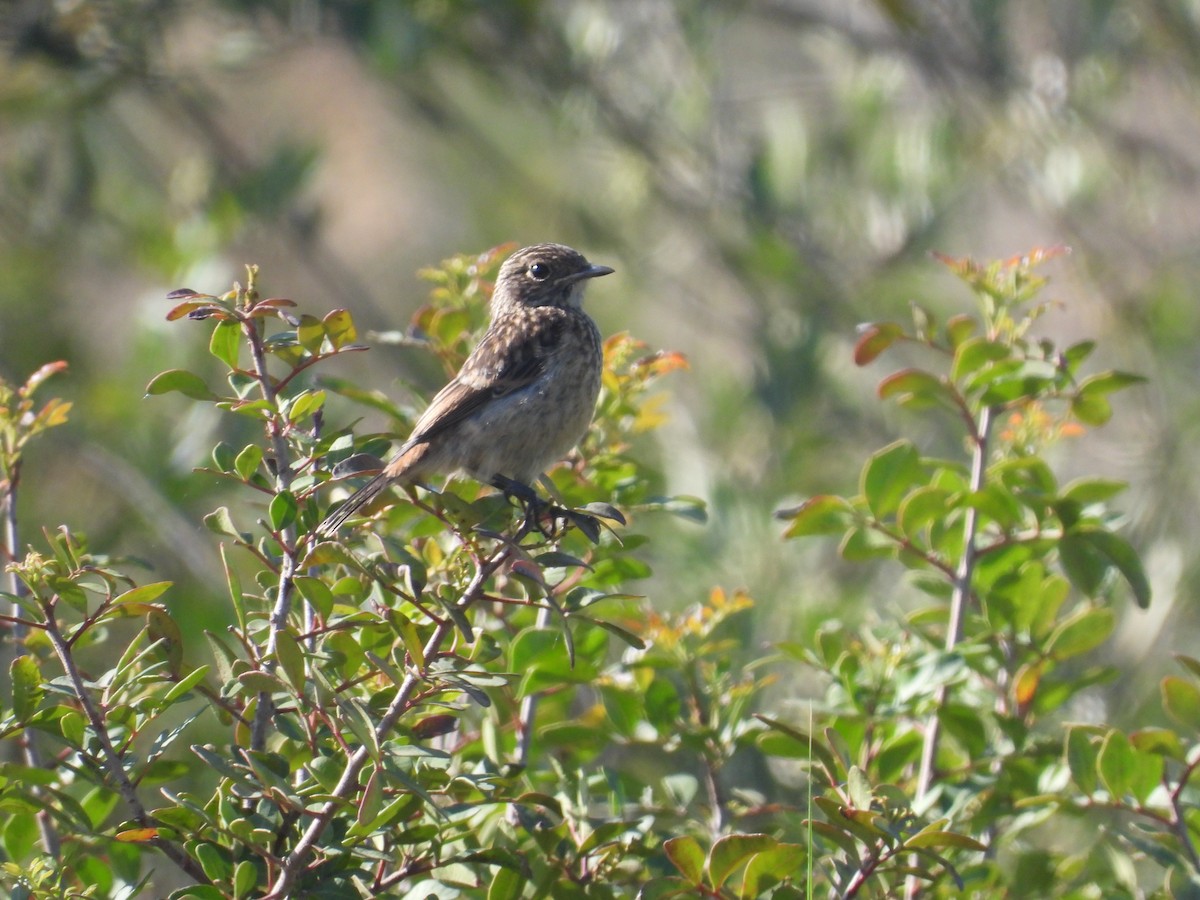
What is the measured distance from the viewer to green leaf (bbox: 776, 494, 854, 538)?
2545 mm

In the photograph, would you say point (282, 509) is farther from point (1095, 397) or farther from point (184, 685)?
point (1095, 397)

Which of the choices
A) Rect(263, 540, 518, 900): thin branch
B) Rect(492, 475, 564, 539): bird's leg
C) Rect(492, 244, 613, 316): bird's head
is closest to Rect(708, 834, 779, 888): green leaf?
Rect(263, 540, 518, 900): thin branch

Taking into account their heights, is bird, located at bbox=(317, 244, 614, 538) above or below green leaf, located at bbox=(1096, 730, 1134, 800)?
above

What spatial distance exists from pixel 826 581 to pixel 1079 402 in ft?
10.7

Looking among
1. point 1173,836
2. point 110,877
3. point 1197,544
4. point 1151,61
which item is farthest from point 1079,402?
point 1151,61

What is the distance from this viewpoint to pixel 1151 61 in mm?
6789

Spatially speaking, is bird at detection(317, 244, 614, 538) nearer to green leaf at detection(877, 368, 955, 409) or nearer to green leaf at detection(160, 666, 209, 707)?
green leaf at detection(877, 368, 955, 409)

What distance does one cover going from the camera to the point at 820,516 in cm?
261

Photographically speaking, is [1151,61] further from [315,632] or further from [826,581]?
[315,632]

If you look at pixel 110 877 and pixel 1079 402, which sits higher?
pixel 1079 402

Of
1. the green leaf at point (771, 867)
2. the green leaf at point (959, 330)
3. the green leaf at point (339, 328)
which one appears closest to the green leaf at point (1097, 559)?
the green leaf at point (959, 330)

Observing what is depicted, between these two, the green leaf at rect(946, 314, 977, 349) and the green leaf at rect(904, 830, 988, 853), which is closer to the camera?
the green leaf at rect(904, 830, 988, 853)

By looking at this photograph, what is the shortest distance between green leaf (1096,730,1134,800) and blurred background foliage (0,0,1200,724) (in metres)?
2.40

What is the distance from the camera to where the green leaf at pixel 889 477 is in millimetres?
2584
